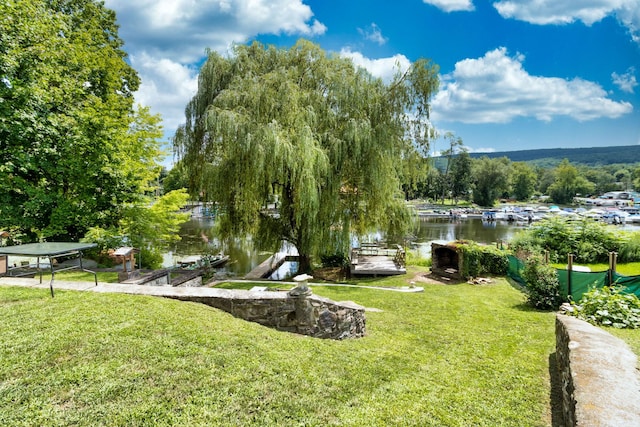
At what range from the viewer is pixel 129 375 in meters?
3.24

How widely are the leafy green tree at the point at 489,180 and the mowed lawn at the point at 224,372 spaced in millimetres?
62159

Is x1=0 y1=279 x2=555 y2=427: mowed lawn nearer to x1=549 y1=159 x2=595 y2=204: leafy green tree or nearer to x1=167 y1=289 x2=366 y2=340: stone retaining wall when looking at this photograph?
x1=167 y1=289 x2=366 y2=340: stone retaining wall

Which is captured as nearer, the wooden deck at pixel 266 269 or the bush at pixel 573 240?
the bush at pixel 573 240

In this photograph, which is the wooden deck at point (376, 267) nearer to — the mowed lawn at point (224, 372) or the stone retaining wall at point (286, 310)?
the mowed lawn at point (224, 372)

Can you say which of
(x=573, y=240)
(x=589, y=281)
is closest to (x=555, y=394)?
(x=589, y=281)

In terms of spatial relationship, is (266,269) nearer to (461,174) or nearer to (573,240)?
(573,240)

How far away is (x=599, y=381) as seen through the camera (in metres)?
2.96

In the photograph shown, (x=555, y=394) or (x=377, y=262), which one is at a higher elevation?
(x=555, y=394)

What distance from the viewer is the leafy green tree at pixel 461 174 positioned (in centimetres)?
6059

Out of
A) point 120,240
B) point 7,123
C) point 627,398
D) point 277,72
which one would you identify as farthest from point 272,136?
point 627,398

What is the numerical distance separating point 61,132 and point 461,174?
205 ft

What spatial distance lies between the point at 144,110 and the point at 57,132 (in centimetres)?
320

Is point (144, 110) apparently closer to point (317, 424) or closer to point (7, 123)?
point (7, 123)

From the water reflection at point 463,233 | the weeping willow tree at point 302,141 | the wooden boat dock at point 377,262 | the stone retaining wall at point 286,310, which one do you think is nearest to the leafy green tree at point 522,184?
the water reflection at point 463,233
